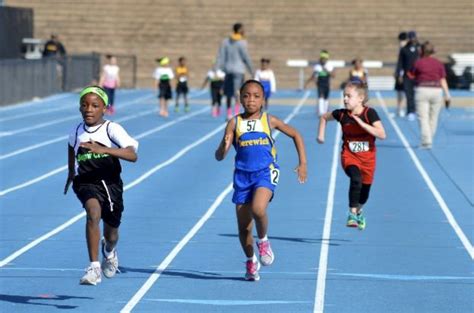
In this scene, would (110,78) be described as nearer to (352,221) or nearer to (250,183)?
(352,221)

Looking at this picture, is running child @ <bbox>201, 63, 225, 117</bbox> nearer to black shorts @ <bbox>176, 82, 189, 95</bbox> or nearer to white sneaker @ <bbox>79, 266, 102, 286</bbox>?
black shorts @ <bbox>176, 82, 189, 95</bbox>

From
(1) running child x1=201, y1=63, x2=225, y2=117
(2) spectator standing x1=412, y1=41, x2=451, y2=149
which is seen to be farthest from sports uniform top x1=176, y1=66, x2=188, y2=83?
(2) spectator standing x1=412, y1=41, x2=451, y2=149

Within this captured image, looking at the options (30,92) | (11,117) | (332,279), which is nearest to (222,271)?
(332,279)

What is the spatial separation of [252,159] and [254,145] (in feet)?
0.34

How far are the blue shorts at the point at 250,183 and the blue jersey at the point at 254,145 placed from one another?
4cm

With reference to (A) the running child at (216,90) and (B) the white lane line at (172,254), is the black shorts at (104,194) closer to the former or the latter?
(B) the white lane line at (172,254)

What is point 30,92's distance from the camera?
41.7 meters

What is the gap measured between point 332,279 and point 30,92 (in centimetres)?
3149

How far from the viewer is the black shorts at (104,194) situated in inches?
400

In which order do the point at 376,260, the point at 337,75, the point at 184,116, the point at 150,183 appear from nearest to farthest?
1. the point at 376,260
2. the point at 150,183
3. the point at 184,116
4. the point at 337,75

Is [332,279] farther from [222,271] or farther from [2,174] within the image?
[2,174]

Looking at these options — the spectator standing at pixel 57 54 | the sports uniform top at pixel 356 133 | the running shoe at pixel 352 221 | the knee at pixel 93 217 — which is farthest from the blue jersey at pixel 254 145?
the spectator standing at pixel 57 54

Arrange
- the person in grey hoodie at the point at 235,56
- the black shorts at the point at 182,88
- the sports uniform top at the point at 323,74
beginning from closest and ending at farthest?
1. the person in grey hoodie at the point at 235,56
2. the sports uniform top at the point at 323,74
3. the black shorts at the point at 182,88

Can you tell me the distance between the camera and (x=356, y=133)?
13.5 metres
